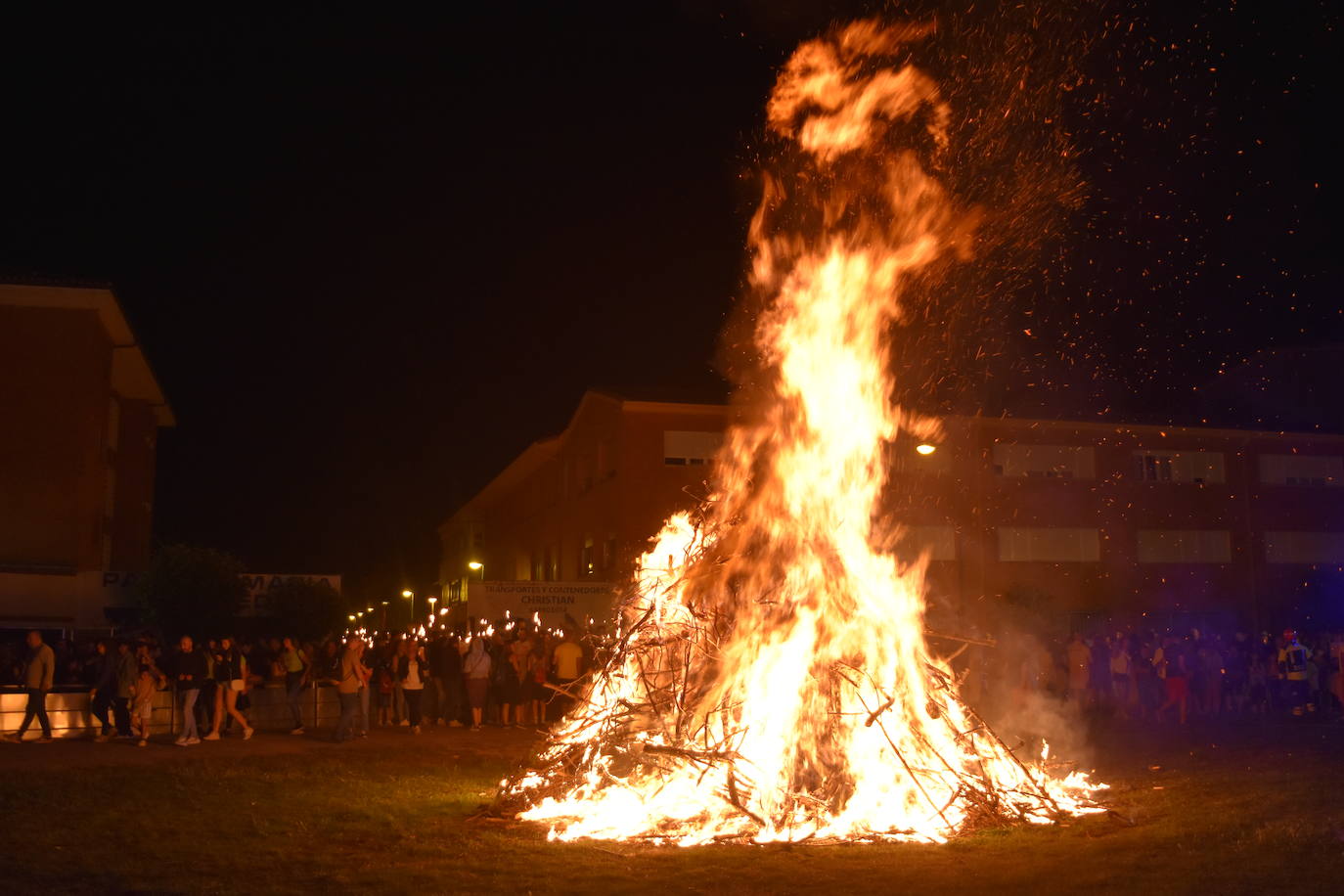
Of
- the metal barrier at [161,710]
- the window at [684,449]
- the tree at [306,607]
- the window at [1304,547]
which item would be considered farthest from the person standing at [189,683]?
the window at [1304,547]

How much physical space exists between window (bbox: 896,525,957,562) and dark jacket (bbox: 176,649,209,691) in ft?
71.8

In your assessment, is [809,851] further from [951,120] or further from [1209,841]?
[951,120]

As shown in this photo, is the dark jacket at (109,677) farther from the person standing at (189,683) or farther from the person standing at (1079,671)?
the person standing at (1079,671)

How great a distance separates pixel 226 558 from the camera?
35406 mm

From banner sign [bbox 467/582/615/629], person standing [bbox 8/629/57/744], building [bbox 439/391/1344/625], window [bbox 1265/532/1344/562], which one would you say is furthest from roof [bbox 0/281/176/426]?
window [bbox 1265/532/1344/562]

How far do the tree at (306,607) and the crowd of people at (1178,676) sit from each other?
987 inches

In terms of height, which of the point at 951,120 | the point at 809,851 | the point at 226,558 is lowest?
the point at 809,851

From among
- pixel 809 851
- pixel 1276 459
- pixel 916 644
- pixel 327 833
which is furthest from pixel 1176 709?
pixel 1276 459

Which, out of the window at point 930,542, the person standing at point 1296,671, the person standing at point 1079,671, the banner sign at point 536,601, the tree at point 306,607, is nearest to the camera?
the person standing at point 1079,671

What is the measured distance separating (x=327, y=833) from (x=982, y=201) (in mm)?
8014

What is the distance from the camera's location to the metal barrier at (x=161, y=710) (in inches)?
690

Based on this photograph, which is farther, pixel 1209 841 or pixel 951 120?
pixel 951 120

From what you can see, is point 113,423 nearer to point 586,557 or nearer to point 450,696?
point 586,557

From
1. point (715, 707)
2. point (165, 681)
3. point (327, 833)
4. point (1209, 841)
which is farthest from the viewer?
point (165, 681)
